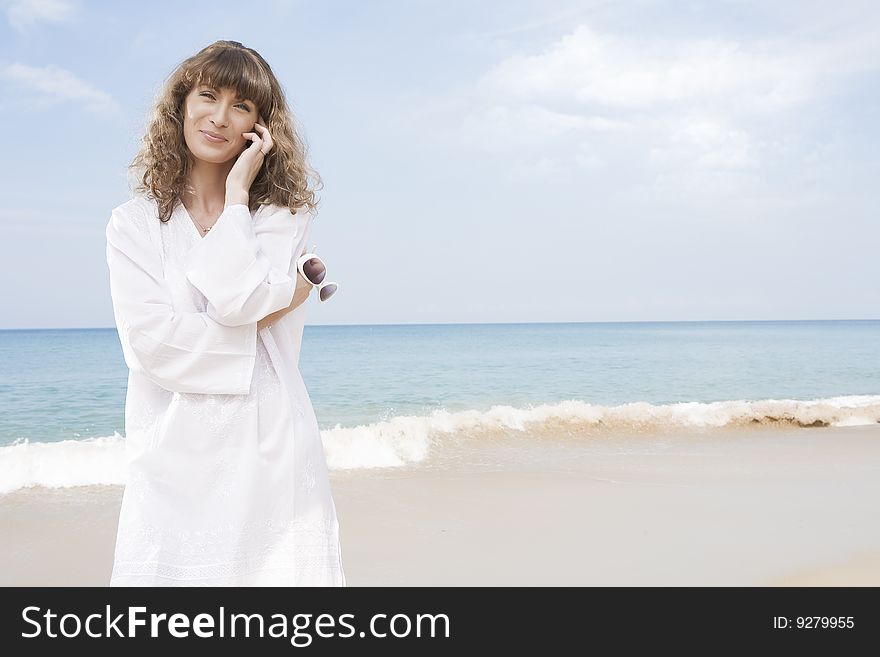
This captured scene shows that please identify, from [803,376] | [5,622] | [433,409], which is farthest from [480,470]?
[803,376]

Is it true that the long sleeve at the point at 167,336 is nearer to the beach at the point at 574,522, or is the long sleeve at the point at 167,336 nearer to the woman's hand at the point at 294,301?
the woman's hand at the point at 294,301

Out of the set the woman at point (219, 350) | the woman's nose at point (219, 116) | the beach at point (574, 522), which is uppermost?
the woman's nose at point (219, 116)

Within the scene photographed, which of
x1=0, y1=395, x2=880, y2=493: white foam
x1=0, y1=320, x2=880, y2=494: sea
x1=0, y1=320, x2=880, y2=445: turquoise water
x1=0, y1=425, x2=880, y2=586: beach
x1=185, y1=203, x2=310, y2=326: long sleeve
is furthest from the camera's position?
x1=0, y1=320, x2=880, y2=445: turquoise water

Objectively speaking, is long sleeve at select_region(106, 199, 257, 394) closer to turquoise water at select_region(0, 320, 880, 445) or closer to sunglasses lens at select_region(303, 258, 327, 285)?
sunglasses lens at select_region(303, 258, 327, 285)

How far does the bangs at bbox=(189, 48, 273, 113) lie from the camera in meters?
1.72

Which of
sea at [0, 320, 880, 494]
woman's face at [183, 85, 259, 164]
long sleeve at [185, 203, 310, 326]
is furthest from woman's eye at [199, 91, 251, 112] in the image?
sea at [0, 320, 880, 494]

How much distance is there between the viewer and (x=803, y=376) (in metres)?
18.8

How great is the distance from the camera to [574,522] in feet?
15.5

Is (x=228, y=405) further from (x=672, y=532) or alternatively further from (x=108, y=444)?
(x=108, y=444)

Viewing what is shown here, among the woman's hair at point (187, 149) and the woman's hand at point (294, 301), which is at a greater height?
the woman's hair at point (187, 149)

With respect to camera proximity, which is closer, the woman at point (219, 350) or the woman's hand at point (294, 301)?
the woman at point (219, 350)

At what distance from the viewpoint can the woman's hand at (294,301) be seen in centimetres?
169

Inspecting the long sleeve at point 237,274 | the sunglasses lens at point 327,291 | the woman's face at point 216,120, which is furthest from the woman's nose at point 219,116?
the sunglasses lens at point 327,291

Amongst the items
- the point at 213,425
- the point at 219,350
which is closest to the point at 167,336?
the point at 219,350
